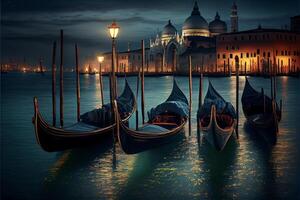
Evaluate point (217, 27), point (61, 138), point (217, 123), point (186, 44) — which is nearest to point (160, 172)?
point (61, 138)

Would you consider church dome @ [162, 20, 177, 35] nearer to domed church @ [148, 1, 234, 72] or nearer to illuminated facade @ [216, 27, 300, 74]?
domed church @ [148, 1, 234, 72]

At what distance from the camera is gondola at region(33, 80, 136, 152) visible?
6.99 metres

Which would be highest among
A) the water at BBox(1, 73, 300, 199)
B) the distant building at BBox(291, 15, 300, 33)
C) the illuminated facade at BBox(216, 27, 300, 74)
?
the distant building at BBox(291, 15, 300, 33)

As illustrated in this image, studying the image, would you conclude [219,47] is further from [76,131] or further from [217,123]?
[76,131]

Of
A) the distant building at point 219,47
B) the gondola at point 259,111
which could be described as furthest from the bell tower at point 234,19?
the gondola at point 259,111

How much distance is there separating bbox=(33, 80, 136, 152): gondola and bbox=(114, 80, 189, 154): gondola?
0.63 m

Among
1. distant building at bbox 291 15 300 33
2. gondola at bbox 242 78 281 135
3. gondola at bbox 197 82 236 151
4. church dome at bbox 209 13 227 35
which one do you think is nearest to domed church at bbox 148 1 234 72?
church dome at bbox 209 13 227 35

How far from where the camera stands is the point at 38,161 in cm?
812

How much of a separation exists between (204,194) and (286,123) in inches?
272

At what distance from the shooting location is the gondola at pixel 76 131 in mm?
6992

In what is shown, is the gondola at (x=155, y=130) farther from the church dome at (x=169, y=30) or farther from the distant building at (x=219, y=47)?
the church dome at (x=169, y=30)

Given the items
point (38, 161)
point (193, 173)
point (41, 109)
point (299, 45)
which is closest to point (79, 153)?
point (38, 161)

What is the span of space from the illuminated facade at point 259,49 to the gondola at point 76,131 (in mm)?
34988

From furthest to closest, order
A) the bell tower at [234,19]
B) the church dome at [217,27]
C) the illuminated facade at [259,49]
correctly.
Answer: the church dome at [217,27] → the bell tower at [234,19] → the illuminated facade at [259,49]
